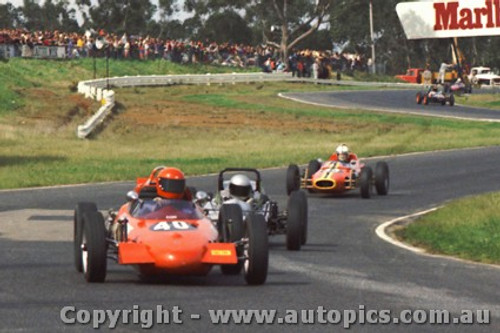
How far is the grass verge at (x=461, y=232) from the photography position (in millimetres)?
18516

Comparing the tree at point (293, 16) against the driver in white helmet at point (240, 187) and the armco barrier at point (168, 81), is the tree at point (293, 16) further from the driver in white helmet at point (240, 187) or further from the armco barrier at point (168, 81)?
the driver in white helmet at point (240, 187)

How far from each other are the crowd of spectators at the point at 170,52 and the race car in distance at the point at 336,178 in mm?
44978

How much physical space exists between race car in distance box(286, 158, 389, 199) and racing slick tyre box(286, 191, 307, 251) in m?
9.47

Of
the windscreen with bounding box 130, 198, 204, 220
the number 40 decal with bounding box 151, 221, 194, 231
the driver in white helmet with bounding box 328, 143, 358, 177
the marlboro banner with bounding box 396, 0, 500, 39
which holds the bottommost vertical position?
the driver in white helmet with bounding box 328, 143, 358, 177

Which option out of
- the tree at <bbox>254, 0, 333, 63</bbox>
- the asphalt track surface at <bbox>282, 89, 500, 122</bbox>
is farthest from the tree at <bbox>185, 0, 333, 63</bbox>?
the asphalt track surface at <bbox>282, 89, 500, 122</bbox>

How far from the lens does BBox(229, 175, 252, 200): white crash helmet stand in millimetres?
18266

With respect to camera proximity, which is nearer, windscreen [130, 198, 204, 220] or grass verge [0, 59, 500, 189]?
windscreen [130, 198, 204, 220]


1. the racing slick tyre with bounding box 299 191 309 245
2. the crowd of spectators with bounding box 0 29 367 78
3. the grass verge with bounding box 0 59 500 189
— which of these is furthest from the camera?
the crowd of spectators with bounding box 0 29 367 78

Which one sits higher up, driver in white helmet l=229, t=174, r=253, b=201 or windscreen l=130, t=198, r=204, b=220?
windscreen l=130, t=198, r=204, b=220

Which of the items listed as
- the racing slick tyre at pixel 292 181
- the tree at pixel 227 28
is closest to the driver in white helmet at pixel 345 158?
the racing slick tyre at pixel 292 181

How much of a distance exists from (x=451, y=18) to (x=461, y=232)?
7776 centimetres

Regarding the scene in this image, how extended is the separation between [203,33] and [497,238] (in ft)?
411

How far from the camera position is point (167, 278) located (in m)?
14.4

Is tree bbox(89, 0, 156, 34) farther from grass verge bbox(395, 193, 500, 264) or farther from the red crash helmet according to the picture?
the red crash helmet
